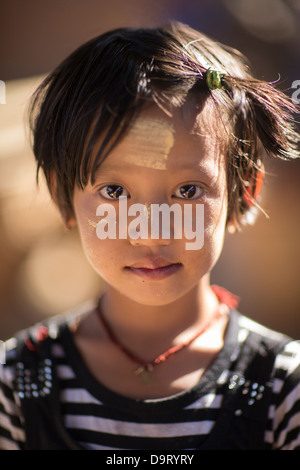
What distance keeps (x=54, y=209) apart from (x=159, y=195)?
1216 millimetres

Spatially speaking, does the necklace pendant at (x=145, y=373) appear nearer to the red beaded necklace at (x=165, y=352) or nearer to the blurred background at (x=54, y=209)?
the red beaded necklace at (x=165, y=352)

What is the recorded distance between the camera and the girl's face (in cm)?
83

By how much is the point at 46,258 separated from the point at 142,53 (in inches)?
55.5

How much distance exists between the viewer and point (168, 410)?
0.93 metres

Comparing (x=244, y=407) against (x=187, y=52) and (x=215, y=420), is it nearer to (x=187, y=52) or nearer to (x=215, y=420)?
(x=215, y=420)

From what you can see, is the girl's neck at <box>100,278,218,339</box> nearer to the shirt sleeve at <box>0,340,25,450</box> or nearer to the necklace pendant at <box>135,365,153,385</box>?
the necklace pendant at <box>135,365,153,385</box>

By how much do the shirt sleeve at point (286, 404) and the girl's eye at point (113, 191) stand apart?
0.45 m

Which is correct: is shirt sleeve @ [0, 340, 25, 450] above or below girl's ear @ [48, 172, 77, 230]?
below

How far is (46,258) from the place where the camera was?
2148 millimetres

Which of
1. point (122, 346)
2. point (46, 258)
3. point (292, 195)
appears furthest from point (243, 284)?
point (122, 346)

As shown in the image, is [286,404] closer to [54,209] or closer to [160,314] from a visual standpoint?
[160,314]

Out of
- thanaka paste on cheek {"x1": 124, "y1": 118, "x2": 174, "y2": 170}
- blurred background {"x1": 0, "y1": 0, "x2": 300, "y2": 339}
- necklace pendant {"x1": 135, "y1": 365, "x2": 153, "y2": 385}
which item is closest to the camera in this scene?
thanaka paste on cheek {"x1": 124, "y1": 118, "x2": 174, "y2": 170}

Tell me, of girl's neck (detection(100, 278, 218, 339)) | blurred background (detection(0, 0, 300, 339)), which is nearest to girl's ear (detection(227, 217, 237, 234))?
girl's neck (detection(100, 278, 218, 339))

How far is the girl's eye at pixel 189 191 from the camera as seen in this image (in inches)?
33.9
